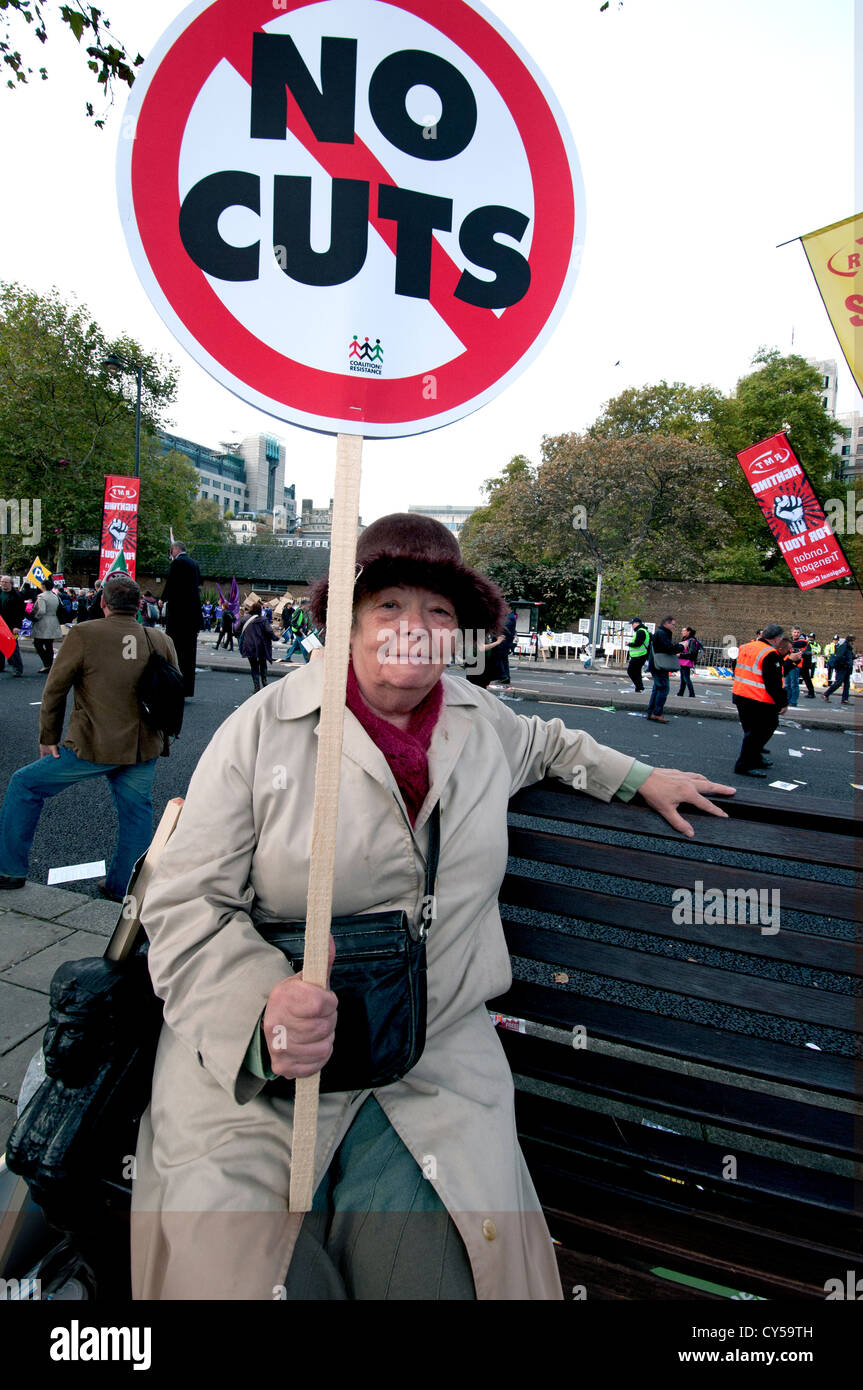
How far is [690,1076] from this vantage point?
1.81m

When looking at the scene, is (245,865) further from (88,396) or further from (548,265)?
(88,396)

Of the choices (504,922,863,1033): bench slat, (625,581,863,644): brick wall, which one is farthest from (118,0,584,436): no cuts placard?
(625,581,863,644): brick wall

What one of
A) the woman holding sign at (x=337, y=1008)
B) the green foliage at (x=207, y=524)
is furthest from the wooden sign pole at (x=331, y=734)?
the green foliage at (x=207, y=524)

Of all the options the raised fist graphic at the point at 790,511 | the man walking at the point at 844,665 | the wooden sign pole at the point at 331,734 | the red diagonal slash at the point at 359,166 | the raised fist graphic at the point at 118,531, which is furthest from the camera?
the man walking at the point at 844,665

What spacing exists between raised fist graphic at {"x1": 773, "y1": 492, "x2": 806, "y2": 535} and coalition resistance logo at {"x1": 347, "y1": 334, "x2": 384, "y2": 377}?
394 inches

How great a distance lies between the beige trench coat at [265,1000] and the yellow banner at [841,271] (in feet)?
11.6

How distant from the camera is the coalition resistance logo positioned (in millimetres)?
1161

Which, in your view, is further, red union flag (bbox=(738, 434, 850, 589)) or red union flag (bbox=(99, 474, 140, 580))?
red union flag (bbox=(99, 474, 140, 580))

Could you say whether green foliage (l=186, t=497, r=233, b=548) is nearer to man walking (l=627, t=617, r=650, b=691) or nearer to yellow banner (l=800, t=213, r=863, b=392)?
man walking (l=627, t=617, r=650, b=691)

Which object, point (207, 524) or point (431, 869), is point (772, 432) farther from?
point (207, 524)

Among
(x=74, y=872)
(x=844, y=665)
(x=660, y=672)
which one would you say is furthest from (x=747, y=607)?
(x=74, y=872)

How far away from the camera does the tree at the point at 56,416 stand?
1371 inches

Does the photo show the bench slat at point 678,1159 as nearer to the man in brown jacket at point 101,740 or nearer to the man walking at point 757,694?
the man in brown jacket at point 101,740
